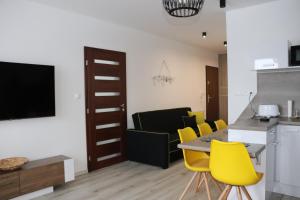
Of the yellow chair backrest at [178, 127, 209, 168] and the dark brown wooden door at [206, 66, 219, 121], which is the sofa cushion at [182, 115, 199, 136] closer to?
the dark brown wooden door at [206, 66, 219, 121]

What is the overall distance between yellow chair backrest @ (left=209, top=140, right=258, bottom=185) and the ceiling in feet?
7.70

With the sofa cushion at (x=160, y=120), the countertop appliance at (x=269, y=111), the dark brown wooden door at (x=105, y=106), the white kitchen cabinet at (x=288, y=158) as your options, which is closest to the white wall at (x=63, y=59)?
the dark brown wooden door at (x=105, y=106)

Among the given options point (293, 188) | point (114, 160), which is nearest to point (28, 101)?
point (114, 160)

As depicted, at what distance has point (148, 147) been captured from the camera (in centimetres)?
445

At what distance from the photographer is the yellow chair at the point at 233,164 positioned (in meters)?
2.07

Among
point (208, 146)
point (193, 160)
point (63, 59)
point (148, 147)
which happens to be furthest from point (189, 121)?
point (208, 146)

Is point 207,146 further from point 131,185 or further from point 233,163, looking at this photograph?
point 131,185

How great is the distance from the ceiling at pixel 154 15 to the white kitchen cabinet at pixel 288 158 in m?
1.97

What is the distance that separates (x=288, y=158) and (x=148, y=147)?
2.25 metres

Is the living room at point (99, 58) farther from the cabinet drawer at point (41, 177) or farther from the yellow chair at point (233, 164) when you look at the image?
the yellow chair at point (233, 164)

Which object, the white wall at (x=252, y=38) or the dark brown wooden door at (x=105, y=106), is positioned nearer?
the white wall at (x=252, y=38)

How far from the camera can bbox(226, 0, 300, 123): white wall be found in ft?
11.8

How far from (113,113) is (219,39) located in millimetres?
3336

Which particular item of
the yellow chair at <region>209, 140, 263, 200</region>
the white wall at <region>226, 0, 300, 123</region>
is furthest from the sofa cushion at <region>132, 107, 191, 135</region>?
the yellow chair at <region>209, 140, 263, 200</region>
